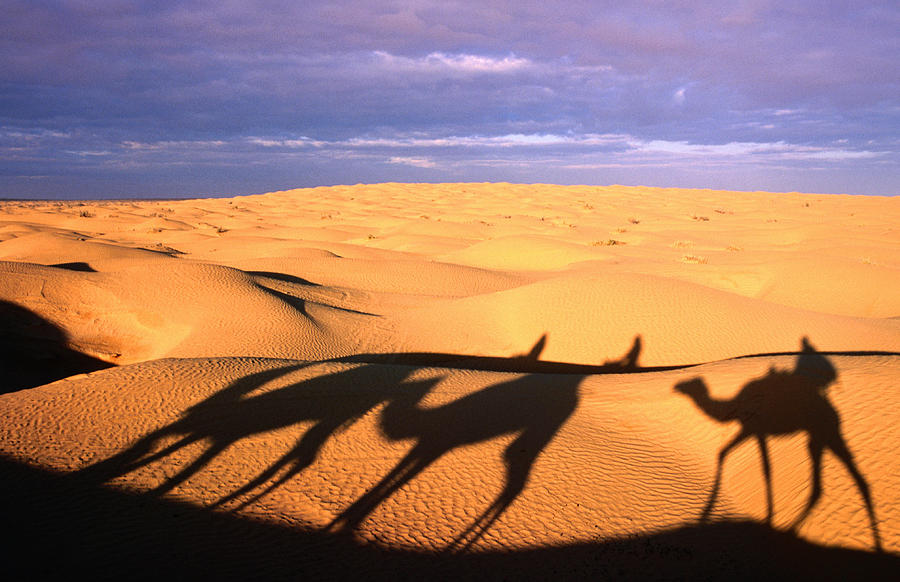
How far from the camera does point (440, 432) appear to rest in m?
4.73

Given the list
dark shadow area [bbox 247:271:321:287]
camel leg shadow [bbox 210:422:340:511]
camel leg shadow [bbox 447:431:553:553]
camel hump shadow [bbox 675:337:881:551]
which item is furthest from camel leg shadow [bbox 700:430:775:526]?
dark shadow area [bbox 247:271:321:287]

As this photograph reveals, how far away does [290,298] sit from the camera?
31.7ft

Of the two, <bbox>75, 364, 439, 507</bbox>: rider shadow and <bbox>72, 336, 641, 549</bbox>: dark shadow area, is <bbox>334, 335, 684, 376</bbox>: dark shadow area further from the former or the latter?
<bbox>75, 364, 439, 507</bbox>: rider shadow

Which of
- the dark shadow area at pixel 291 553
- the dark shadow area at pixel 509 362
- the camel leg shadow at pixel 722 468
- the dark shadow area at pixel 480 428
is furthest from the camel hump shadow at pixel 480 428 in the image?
the dark shadow area at pixel 509 362

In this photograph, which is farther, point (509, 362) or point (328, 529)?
point (509, 362)

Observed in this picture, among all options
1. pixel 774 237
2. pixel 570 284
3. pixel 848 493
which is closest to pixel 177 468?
pixel 848 493

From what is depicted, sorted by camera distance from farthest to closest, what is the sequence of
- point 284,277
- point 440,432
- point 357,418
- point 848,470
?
point 284,277, point 357,418, point 440,432, point 848,470

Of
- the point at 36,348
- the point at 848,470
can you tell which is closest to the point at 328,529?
the point at 848,470

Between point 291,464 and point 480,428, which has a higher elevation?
point 480,428

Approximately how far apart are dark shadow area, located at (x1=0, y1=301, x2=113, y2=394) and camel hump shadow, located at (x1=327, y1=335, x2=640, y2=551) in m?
5.54

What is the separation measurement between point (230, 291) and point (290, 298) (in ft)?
3.32

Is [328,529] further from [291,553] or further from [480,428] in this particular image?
[480,428]

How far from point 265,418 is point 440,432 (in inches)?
59.5

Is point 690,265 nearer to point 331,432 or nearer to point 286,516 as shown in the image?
point 331,432
